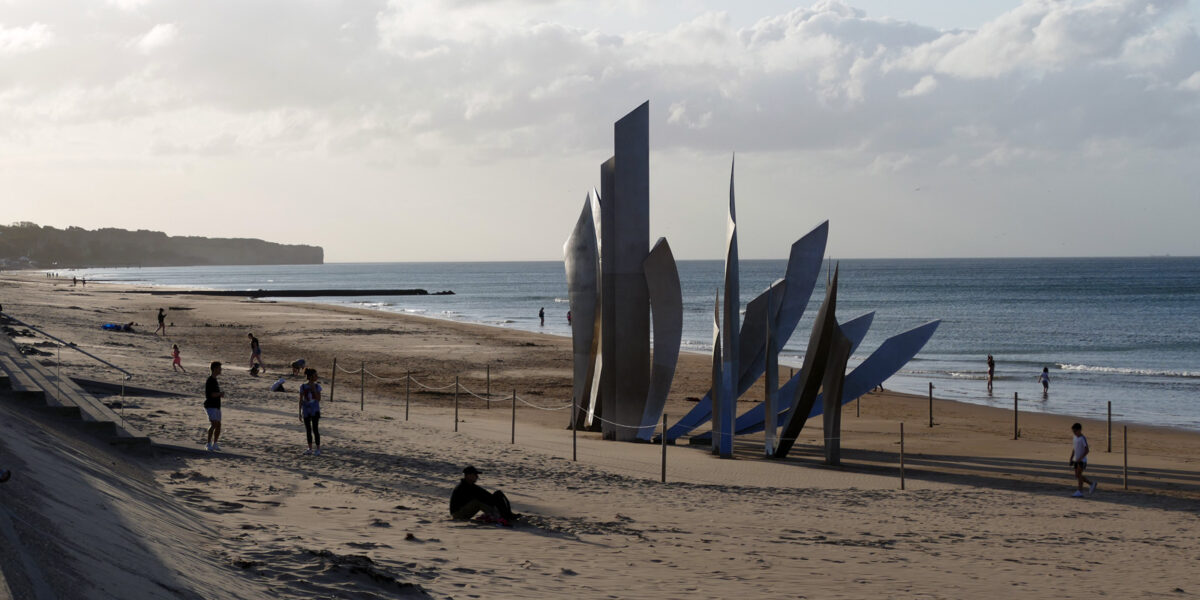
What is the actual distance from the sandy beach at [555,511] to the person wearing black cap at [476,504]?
18cm

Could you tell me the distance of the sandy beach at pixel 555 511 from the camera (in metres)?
6.36

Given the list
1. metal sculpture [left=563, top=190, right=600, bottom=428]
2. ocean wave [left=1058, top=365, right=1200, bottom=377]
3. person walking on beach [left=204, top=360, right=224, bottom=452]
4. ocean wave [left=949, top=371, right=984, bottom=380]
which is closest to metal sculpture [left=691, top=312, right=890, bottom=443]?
metal sculpture [left=563, top=190, right=600, bottom=428]

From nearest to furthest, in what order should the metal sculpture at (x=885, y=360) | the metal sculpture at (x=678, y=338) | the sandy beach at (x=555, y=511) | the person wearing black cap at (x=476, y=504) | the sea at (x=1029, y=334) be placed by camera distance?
the sandy beach at (x=555, y=511) → the person wearing black cap at (x=476, y=504) → the metal sculpture at (x=678, y=338) → the metal sculpture at (x=885, y=360) → the sea at (x=1029, y=334)

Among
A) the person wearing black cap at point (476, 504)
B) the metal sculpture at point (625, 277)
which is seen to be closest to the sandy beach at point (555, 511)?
the person wearing black cap at point (476, 504)

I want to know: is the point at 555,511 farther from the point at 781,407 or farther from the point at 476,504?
the point at 781,407

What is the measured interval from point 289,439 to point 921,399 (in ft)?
53.1

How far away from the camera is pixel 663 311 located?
53.1ft

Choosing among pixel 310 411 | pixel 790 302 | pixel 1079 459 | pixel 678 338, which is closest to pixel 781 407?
pixel 790 302

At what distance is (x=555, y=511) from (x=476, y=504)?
115 centimetres

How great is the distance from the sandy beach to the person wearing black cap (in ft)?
0.60

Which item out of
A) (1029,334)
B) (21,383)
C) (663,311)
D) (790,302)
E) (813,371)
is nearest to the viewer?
(21,383)

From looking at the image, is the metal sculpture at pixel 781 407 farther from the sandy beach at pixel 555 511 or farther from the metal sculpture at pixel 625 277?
the metal sculpture at pixel 625 277

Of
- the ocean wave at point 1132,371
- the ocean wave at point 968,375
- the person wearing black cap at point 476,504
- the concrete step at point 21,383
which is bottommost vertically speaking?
the ocean wave at point 968,375

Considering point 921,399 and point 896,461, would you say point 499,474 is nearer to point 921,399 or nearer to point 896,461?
point 896,461
